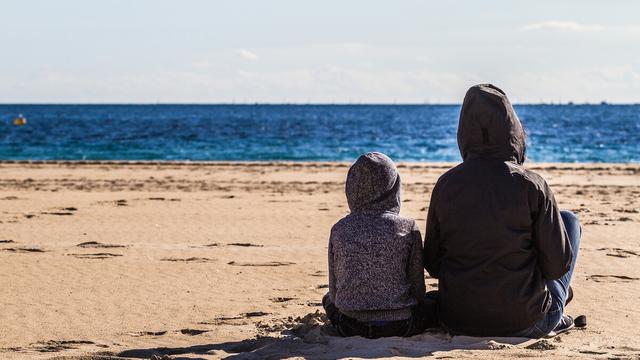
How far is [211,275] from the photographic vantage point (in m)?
8.53

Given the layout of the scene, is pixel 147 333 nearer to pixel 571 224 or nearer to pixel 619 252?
pixel 571 224

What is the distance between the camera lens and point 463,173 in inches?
208

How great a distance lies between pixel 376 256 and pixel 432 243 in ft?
1.22

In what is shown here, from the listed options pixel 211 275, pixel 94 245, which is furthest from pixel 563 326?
pixel 94 245

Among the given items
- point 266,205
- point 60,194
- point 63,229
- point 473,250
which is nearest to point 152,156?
point 60,194

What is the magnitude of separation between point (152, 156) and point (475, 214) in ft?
91.7

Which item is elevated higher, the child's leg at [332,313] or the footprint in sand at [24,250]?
the child's leg at [332,313]

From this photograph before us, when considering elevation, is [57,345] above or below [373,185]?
below

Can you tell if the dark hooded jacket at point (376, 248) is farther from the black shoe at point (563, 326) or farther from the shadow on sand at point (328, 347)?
the black shoe at point (563, 326)

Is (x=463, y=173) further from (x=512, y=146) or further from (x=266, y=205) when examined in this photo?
(x=266, y=205)

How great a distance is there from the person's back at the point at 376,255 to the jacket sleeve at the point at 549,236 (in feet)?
2.34

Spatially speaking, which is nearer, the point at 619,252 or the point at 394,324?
the point at 394,324

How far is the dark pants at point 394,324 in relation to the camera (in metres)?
5.64

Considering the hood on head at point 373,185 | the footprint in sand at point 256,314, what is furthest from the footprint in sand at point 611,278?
the hood on head at point 373,185
